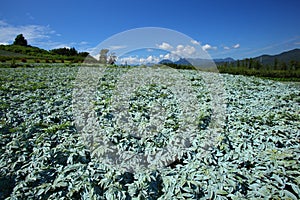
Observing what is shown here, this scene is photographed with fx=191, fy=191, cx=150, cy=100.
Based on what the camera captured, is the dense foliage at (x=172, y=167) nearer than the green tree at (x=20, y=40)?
Yes

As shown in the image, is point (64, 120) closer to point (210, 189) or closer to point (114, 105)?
point (114, 105)

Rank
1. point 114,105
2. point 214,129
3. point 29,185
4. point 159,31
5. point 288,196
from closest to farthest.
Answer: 1. point 288,196
2. point 29,185
3. point 214,129
4. point 114,105
5. point 159,31

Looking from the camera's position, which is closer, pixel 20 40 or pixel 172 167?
pixel 172 167

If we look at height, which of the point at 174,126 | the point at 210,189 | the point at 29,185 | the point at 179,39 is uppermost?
the point at 179,39

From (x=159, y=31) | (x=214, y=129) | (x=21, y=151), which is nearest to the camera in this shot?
(x=21, y=151)

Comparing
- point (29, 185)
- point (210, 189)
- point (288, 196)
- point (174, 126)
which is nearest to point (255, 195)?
point (288, 196)

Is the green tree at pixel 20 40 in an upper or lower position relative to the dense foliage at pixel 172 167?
upper

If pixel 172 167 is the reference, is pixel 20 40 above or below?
above

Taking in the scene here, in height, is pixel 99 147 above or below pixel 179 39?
below

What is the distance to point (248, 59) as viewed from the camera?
90.0 ft

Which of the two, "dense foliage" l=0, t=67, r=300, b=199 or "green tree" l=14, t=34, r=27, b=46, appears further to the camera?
"green tree" l=14, t=34, r=27, b=46

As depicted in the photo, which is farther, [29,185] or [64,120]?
[64,120]

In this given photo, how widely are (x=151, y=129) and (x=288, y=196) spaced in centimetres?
159

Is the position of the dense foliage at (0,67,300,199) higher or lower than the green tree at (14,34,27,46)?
lower
